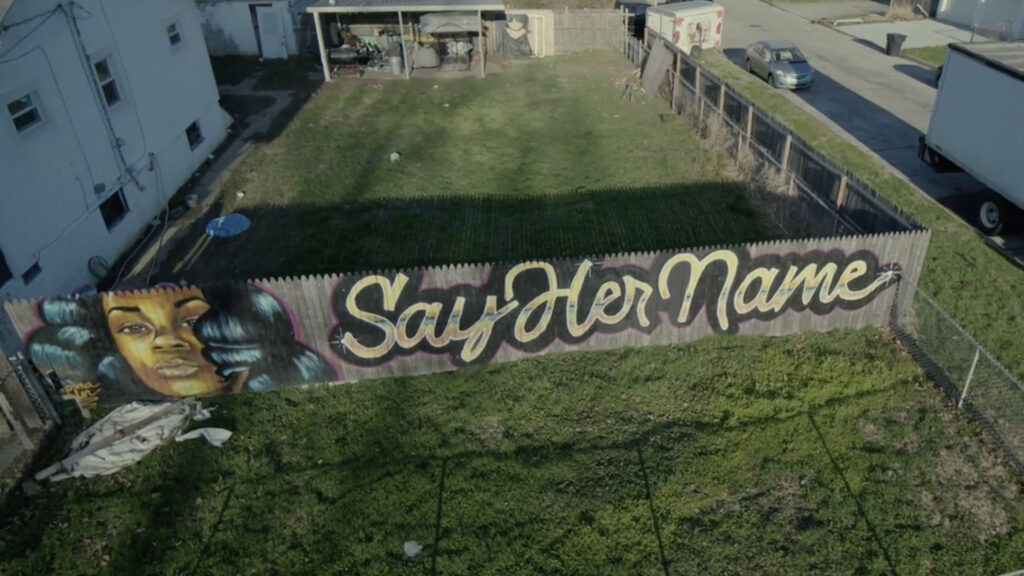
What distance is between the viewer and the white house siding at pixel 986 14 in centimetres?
3225

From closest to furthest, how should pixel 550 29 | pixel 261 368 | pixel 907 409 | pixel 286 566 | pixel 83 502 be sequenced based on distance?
pixel 286 566 < pixel 83 502 < pixel 907 409 < pixel 261 368 < pixel 550 29

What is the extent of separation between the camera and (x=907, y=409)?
11.1 m

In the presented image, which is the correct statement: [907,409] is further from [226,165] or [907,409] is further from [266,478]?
[226,165]

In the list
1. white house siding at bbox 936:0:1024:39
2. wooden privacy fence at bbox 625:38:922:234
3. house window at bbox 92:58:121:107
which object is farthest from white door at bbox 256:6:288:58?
white house siding at bbox 936:0:1024:39

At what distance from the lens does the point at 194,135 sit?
2155 centimetres

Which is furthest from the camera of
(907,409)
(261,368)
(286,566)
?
(261,368)

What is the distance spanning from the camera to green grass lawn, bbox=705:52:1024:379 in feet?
42.0

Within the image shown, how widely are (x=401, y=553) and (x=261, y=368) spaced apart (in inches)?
183

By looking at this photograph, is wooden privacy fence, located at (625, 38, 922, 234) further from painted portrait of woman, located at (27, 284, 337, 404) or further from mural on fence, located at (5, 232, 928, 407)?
painted portrait of woman, located at (27, 284, 337, 404)

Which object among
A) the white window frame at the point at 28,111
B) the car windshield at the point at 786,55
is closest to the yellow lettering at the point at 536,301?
the white window frame at the point at 28,111

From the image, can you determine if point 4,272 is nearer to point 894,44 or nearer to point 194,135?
point 194,135

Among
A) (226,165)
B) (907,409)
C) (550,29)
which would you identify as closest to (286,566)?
(907,409)

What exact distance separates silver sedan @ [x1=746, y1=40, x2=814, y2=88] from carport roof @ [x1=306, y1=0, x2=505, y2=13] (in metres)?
11.1

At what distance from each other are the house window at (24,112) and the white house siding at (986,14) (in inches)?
1542
